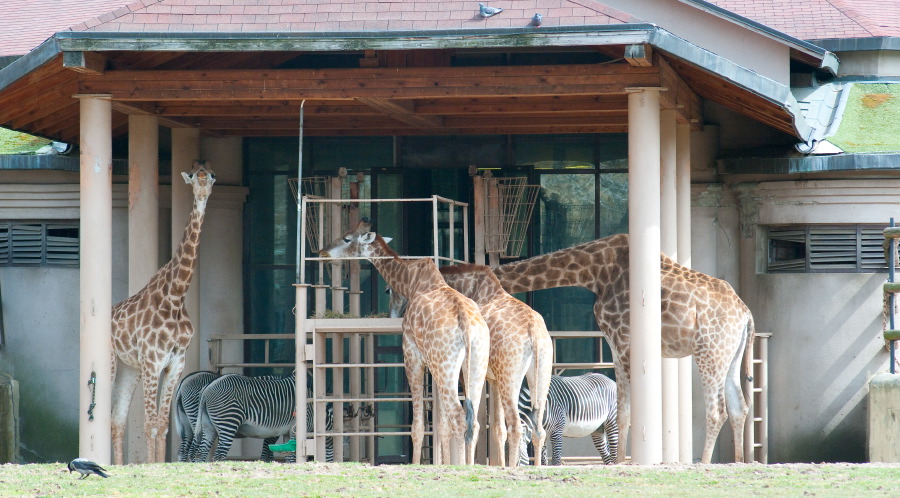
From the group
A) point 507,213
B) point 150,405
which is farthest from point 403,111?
point 150,405

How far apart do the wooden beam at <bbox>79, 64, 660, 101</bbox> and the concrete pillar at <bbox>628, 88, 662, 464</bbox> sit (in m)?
0.39

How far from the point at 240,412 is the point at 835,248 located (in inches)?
271

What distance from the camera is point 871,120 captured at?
15328mm

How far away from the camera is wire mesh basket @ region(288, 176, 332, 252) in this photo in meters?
14.3

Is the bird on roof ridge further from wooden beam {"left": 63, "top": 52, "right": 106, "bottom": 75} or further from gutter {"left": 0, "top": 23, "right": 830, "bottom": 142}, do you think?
wooden beam {"left": 63, "top": 52, "right": 106, "bottom": 75}

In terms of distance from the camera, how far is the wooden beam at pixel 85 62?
458 inches

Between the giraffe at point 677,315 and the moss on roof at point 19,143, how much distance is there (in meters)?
6.17

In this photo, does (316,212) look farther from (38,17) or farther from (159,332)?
(38,17)

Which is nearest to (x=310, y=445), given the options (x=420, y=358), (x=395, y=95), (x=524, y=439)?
(x=420, y=358)

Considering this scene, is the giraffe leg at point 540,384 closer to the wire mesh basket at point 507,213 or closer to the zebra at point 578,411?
the zebra at point 578,411

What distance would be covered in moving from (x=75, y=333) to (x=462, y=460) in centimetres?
615

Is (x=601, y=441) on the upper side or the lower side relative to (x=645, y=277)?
lower

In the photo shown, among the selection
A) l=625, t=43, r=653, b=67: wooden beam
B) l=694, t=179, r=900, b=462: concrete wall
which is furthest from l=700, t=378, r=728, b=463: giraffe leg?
l=625, t=43, r=653, b=67: wooden beam

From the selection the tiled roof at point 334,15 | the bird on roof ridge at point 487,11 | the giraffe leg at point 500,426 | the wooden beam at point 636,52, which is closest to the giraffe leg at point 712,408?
the giraffe leg at point 500,426
